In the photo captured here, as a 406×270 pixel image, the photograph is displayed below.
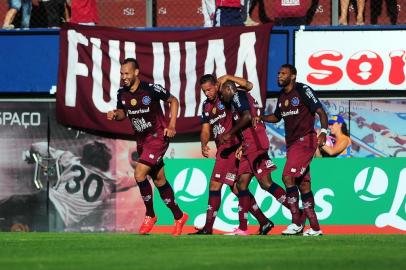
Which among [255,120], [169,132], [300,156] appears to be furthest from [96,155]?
[300,156]

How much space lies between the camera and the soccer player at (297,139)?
1566 cm

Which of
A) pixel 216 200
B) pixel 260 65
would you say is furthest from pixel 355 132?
pixel 216 200

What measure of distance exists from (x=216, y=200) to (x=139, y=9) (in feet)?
21.6

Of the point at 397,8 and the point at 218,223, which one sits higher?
the point at 397,8

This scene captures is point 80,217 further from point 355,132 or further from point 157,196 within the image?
point 355,132

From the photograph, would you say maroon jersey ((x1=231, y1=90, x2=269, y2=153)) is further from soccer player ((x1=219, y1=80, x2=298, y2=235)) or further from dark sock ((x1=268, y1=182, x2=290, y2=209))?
dark sock ((x1=268, y1=182, x2=290, y2=209))

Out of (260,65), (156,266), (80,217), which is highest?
(260,65)

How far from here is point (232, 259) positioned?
1072 cm

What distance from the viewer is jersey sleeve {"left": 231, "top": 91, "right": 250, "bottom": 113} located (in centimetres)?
1586

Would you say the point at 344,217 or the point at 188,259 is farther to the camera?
the point at 344,217

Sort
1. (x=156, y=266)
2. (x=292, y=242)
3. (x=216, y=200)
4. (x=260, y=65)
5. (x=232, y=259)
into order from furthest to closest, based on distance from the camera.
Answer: (x=260, y=65), (x=216, y=200), (x=292, y=242), (x=232, y=259), (x=156, y=266)

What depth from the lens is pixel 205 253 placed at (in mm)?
11516

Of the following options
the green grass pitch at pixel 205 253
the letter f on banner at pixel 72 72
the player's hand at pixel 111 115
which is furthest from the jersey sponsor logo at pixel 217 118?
the letter f on banner at pixel 72 72

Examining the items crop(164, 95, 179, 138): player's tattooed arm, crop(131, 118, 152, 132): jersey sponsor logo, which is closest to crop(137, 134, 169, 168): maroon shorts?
crop(131, 118, 152, 132): jersey sponsor logo
